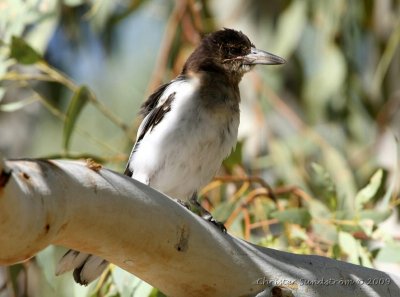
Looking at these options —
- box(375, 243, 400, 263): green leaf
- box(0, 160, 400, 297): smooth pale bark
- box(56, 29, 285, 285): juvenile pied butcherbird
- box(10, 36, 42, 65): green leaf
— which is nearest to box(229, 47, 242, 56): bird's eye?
box(56, 29, 285, 285): juvenile pied butcherbird

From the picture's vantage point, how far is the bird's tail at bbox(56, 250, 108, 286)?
2445 millimetres

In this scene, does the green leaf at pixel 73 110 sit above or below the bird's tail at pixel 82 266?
above

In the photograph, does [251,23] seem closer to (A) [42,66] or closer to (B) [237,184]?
(B) [237,184]

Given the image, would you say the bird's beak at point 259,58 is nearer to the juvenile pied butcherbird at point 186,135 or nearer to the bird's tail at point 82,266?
the juvenile pied butcherbird at point 186,135

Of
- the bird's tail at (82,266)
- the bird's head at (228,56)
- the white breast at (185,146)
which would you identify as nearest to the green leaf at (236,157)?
the bird's head at (228,56)

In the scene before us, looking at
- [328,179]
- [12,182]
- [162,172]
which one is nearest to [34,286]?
[162,172]

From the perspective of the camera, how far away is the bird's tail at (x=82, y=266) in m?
2.45

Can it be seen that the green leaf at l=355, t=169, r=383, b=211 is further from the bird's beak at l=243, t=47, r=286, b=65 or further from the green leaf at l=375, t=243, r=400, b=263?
the bird's beak at l=243, t=47, r=286, b=65

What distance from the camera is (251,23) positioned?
15.1 ft

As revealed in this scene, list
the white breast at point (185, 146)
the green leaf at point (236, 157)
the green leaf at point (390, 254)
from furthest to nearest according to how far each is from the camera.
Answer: the green leaf at point (236, 157) → the white breast at point (185, 146) → the green leaf at point (390, 254)

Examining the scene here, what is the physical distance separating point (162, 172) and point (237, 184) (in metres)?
0.64

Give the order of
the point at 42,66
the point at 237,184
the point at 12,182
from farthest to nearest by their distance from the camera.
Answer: the point at 237,184, the point at 42,66, the point at 12,182

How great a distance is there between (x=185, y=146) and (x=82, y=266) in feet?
1.81

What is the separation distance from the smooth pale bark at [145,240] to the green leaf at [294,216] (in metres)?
0.62
